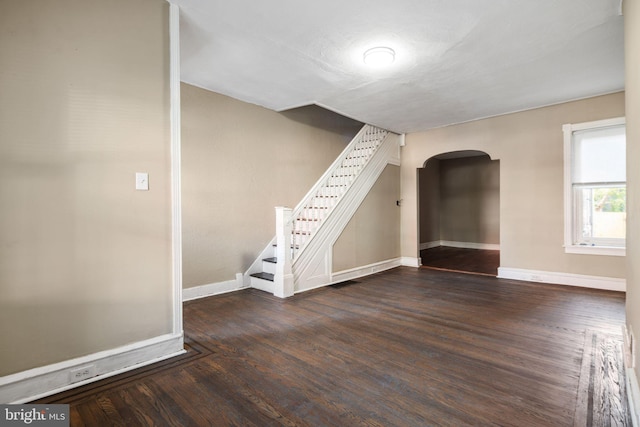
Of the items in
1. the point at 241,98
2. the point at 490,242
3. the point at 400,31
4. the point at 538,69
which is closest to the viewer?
the point at 400,31

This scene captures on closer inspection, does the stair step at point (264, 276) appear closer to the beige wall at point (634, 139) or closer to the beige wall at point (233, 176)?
the beige wall at point (233, 176)

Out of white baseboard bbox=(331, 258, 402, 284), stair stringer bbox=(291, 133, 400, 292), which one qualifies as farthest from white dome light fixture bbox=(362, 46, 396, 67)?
white baseboard bbox=(331, 258, 402, 284)

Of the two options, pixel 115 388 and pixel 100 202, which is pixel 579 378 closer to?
pixel 115 388

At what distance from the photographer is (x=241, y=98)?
446 centimetres

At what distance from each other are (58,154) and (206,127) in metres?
2.29

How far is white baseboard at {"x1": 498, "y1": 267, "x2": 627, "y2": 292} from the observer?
14.0ft

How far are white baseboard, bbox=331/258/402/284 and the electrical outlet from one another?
328cm

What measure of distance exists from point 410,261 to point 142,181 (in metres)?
5.27

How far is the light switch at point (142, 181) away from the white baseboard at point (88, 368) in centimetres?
116

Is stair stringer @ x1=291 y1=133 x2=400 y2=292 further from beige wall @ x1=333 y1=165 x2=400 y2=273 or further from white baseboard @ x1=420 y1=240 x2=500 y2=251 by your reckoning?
white baseboard @ x1=420 y1=240 x2=500 y2=251

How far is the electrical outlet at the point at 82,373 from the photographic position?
202cm

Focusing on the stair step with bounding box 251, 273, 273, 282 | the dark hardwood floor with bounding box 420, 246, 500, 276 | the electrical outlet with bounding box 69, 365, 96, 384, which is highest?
the stair step with bounding box 251, 273, 273, 282

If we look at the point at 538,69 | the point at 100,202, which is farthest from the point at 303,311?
the point at 538,69

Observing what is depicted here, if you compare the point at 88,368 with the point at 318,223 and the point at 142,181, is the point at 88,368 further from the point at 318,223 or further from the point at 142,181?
the point at 318,223
